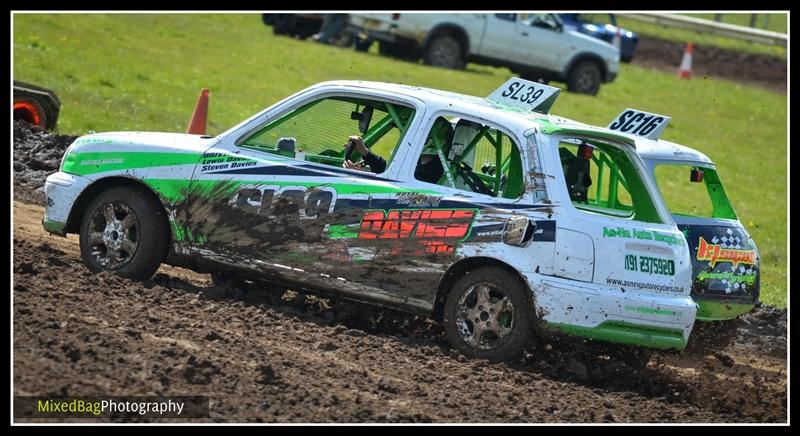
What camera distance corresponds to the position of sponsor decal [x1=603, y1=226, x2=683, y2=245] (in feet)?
27.4

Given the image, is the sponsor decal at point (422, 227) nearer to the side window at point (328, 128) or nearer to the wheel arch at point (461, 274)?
the wheel arch at point (461, 274)

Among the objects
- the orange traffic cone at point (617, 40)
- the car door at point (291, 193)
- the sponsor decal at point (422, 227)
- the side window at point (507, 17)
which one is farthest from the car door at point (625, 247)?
the orange traffic cone at point (617, 40)

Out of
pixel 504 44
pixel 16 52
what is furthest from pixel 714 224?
pixel 504 44

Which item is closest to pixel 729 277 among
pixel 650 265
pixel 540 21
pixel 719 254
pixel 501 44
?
pixel 719 254

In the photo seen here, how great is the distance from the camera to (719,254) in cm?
996

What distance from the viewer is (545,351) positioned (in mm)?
8969

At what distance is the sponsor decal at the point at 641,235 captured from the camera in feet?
27.4

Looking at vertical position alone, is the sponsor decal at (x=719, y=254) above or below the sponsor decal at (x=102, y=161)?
below

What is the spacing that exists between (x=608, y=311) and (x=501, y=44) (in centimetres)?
2060

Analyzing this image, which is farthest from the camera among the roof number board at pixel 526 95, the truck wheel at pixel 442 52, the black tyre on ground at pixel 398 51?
the black tyre on ground at pixel 398 51

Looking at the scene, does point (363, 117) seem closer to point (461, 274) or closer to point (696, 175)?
point (461, 274)

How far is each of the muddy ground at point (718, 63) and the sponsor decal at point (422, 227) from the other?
2729 centimetres

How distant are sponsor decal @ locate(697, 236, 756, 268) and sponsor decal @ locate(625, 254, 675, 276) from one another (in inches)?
57.0
